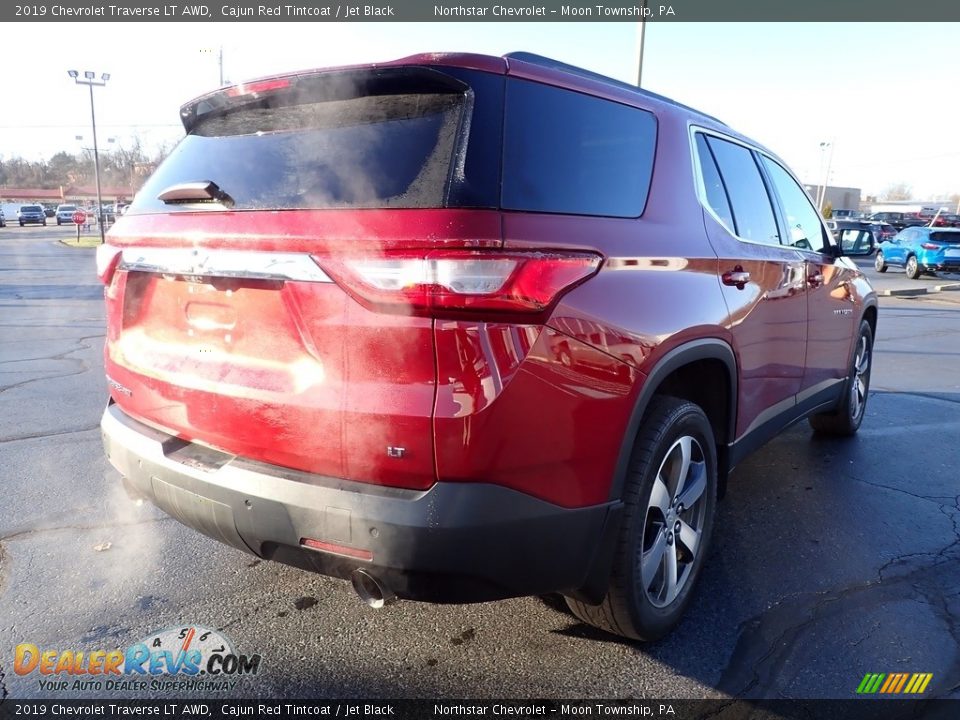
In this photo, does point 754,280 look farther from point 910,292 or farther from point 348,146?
point 910,292

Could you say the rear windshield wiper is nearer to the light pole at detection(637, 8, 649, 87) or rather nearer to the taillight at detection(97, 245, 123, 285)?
the taillight at detection(97, 245, 123, 285)

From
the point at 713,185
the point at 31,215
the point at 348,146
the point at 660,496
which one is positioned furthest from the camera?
the point at 31,215

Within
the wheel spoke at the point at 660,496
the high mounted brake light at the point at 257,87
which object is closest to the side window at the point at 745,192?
the wheel spoke at the point at 660,496

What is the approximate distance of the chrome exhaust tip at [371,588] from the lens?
75.4 inches

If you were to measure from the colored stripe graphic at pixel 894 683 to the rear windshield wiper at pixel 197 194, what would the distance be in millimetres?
2651

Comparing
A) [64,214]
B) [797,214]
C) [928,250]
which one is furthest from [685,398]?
[64,214]

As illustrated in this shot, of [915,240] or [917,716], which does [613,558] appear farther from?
[915,240]

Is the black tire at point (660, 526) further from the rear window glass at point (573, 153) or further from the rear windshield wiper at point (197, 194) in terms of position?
the rear windshield wiper at point (197, 194)

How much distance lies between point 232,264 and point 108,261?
903mm

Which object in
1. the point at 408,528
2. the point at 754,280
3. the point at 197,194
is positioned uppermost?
the point at 197,194

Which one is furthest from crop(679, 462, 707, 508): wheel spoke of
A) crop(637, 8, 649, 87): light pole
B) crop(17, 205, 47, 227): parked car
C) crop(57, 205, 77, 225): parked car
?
crop(57, 205, 77, 225): parked car

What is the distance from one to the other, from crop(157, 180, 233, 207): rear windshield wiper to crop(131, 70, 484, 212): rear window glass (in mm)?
22

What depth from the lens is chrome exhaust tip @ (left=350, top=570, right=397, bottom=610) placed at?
1.92 meters

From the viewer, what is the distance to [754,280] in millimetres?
3031
